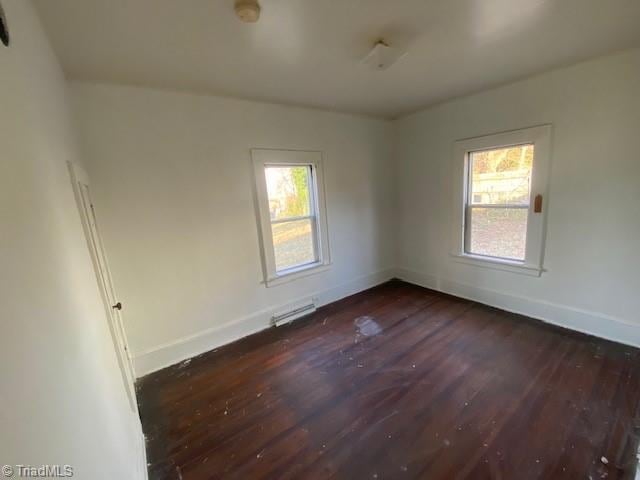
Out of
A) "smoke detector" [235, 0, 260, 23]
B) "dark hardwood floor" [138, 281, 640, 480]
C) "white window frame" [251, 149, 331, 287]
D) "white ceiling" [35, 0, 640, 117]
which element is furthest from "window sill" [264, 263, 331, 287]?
"smoke detector" [235, 0, 260, 23]

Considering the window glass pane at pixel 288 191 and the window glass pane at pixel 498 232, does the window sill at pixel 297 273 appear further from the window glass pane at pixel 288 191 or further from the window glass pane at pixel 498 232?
the window glass pane at pixel 498 232

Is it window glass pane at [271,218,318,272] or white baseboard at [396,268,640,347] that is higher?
window glass pane at [271,218,318,272]

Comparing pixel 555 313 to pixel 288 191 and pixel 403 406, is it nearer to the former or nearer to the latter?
pixel 403 406

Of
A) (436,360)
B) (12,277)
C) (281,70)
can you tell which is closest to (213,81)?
(281,70)

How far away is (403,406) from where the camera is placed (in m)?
1.97

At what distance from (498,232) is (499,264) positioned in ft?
1.21

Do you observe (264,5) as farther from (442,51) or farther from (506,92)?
(506,92)

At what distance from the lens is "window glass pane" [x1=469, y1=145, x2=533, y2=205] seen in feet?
9.46

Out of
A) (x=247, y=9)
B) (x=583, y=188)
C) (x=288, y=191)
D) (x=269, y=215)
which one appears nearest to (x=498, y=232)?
(x=583, y=188)

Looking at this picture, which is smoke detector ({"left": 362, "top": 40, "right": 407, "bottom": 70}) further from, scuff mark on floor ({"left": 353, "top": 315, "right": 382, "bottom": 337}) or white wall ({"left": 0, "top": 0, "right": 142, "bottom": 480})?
scuff mark on floor ({"left": 353, "top": 315, "right": 382, "bottom": 337})

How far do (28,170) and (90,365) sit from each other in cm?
69

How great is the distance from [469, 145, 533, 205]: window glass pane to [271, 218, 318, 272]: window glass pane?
2019 mm

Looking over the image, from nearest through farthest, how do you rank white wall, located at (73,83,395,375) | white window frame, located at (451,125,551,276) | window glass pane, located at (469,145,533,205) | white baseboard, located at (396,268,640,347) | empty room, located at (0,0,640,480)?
1. empty room, located at (0,0,640,480)
2. white wall, located at (73,83,395,375)
3. white baseboard, located at (396,268,640,347)
4. white window frame, located at (451,125,551,276)
5. window glass pane, located at (469,145,533,205)

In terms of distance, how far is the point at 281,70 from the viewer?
2.20 m
